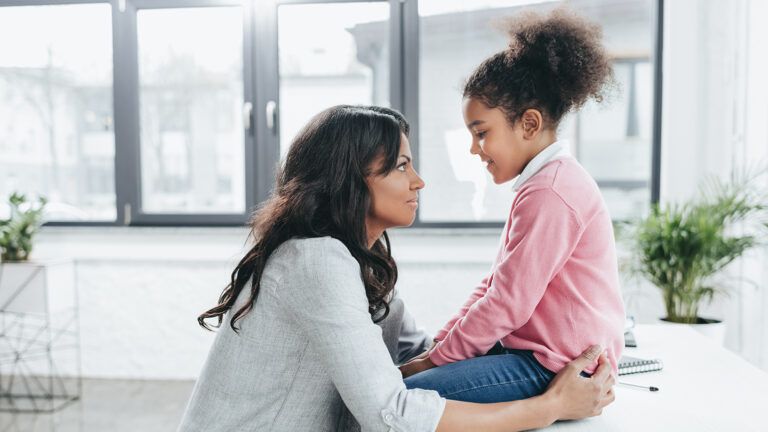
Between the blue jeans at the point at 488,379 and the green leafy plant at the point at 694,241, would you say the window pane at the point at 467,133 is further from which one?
the blue jeans at the point at 488,379

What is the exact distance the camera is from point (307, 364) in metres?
1.05

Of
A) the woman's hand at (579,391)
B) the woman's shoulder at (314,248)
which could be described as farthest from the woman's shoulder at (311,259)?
the woman's hand at (579,391)

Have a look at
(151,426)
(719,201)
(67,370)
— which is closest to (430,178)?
(719,201)

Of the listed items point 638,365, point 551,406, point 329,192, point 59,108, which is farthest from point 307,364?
point 59,108

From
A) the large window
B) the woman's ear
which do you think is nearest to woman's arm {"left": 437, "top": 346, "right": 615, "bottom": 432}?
the woman's ear

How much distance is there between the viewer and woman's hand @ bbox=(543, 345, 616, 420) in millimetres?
1088

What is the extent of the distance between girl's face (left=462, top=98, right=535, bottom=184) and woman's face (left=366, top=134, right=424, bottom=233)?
270 mm

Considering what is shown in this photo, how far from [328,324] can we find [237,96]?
2.59 m

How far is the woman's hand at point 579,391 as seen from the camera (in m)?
1.09

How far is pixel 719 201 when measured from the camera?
Result: 8.63 ft

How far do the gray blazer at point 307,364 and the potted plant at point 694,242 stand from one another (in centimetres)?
188

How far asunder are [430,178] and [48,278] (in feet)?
5.85

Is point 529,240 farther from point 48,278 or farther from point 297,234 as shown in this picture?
point 48,278

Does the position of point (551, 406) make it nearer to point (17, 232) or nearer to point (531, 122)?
point (531, 122)
